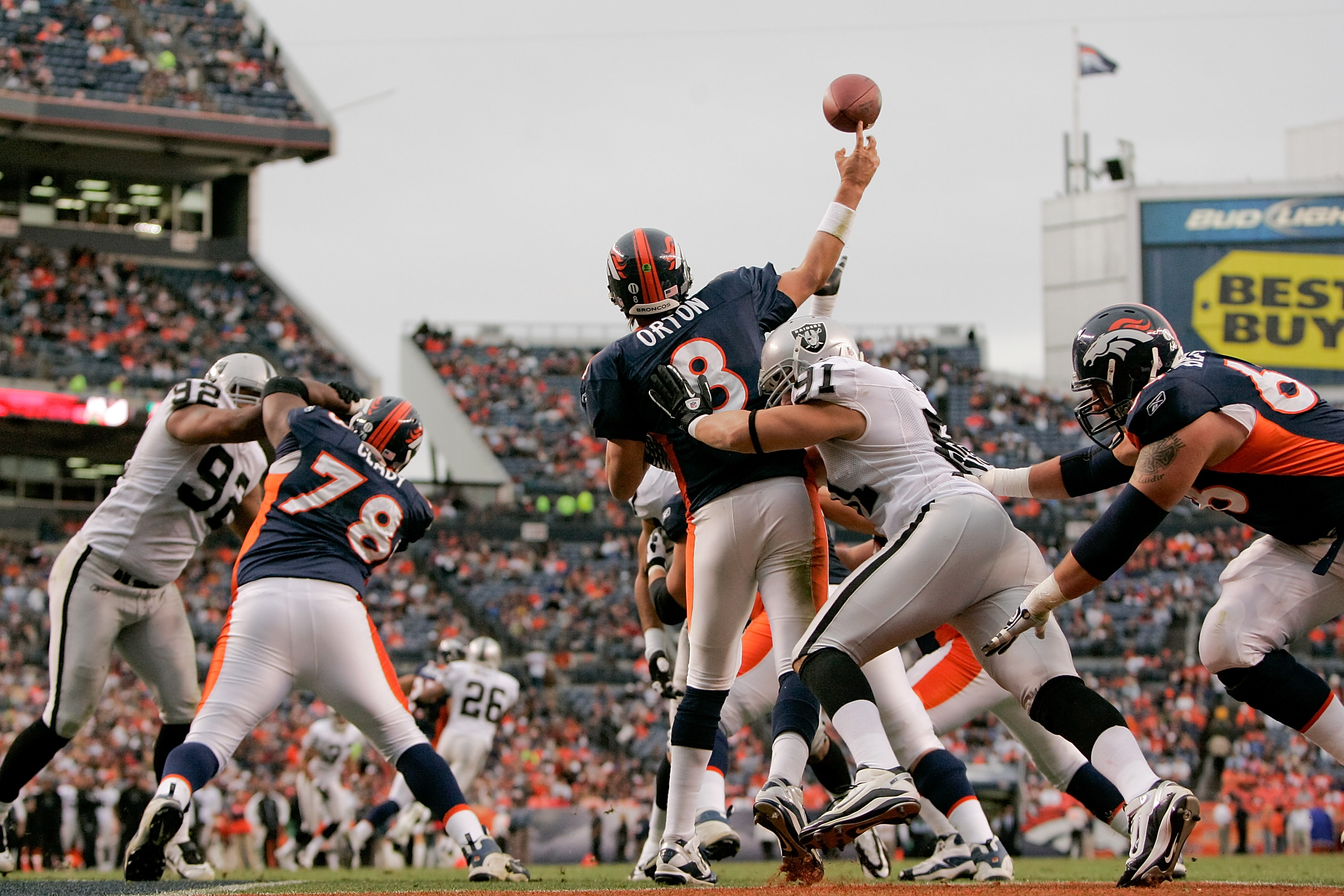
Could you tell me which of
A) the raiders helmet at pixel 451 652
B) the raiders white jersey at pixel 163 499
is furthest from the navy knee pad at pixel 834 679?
the raiders helmet at pixel 451 652

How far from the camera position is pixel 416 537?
254 inches

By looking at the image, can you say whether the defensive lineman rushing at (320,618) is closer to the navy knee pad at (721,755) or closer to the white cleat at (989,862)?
the navy knee pad at (721,755)

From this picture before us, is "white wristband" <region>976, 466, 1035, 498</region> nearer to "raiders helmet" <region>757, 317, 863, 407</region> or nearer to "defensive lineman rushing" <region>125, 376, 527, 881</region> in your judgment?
"raiders helmet" <region>757, 317, 863, 407</region>

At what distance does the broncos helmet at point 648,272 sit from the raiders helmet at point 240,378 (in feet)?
7.45

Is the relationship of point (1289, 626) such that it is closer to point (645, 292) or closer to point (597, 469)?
point (645, 292)

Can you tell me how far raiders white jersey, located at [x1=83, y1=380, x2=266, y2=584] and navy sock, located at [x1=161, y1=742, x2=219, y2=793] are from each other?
5.04 feet

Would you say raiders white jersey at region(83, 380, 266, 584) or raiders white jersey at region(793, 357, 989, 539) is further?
raiders white jersey at region(83, 380, 266, 584)

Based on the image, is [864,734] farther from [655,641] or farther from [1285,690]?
[655,641]

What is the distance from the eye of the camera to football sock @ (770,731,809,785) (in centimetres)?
480

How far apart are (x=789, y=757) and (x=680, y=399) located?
4.30 ft

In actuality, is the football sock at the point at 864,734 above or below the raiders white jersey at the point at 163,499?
below

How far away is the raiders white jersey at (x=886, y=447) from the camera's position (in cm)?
483

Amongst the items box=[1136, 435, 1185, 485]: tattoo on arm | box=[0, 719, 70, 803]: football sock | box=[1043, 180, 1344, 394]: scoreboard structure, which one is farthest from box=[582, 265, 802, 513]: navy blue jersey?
box=[1043, 180, 1344, 394]: scoreboard structure

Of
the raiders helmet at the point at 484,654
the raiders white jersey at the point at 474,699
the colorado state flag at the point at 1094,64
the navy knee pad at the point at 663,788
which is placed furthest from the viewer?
the colorado state flag at the point at 1094,64
